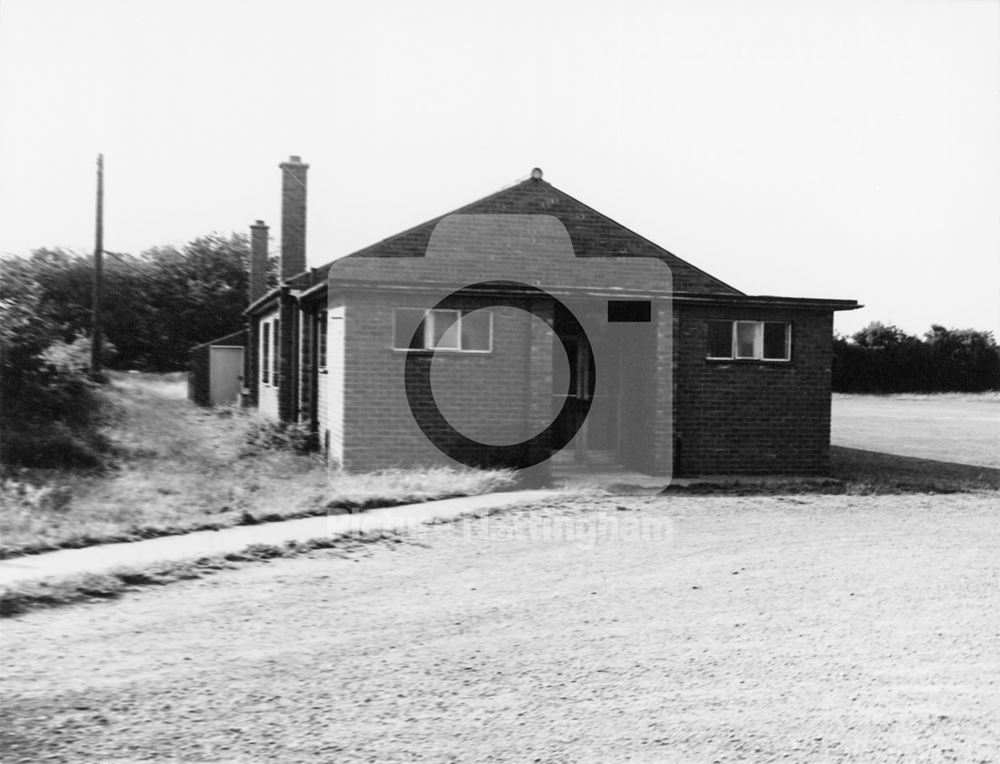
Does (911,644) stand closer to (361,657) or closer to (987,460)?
(361,657)

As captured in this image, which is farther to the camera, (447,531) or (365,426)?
(365,426)

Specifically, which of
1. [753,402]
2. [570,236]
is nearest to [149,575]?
[753,402]

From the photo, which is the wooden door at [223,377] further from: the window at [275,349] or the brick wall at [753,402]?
the brick wall at [753,402]

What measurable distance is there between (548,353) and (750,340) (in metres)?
3.60

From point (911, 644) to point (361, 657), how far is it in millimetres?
3413

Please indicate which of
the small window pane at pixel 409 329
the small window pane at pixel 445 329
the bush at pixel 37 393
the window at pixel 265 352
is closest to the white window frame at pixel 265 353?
the window at pixel 265 352

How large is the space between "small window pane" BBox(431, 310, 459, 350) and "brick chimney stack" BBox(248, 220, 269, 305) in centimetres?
1311

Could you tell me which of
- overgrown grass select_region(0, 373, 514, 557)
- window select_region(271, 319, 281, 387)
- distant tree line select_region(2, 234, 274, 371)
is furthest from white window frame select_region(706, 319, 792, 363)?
distant tree line select_region(2, 234, 274, 371)

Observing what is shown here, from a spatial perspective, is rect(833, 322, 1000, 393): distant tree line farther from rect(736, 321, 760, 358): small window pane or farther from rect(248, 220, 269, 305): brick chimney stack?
rect(736, 321, 760, 358): small window pane

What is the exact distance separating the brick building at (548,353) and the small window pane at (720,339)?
23 mm

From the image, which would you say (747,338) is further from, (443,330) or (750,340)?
(443,330)

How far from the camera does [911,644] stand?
18.9 ft

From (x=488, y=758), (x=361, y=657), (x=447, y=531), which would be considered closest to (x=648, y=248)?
(x=447, y=531)

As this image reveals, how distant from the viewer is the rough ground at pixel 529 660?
418cm
